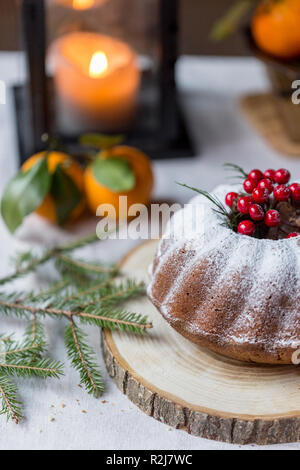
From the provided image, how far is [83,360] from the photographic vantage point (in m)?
1.01

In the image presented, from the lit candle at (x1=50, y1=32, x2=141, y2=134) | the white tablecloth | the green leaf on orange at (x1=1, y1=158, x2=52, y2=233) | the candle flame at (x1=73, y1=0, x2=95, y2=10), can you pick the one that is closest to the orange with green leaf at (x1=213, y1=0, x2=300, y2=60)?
the white tablecloth

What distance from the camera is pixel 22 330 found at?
112 cm

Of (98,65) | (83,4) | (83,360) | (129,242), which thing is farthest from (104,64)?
(83,360)

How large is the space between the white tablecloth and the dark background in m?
0.73

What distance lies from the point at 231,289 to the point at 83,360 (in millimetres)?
263

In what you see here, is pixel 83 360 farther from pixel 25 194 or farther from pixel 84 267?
pixel 25 194

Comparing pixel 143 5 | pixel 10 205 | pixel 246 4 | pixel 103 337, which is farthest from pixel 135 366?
pixel 246 4

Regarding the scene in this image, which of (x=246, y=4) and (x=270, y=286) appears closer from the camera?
(x=270, y=286)

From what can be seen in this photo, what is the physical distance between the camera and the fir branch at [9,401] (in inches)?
37.4

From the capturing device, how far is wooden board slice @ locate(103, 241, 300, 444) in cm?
91

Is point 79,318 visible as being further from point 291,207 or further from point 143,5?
point 143,5

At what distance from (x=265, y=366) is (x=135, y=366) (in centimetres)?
20

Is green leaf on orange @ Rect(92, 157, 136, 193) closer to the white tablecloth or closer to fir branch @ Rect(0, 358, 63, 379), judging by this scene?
the white tablecloth
